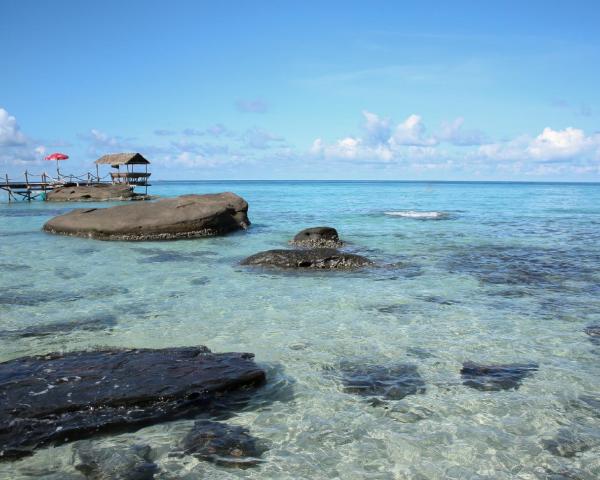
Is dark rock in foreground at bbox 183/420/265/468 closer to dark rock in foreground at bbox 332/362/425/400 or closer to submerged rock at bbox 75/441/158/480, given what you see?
submerged rock at bbox 75/441/158/480

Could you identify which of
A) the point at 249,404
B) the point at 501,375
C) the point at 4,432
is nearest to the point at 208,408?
the point at 249,404

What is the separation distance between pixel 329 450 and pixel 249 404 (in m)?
1.04

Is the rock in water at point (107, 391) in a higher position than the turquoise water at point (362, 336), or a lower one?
higher

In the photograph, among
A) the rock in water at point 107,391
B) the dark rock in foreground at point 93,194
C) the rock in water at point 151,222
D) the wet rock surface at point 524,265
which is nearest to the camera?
the rock in water at point 107,391

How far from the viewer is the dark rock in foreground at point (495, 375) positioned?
5359mm

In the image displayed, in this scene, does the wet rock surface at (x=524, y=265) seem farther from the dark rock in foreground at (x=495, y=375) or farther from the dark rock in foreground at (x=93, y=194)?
the dark rock in foreground at (x=93, y=194)

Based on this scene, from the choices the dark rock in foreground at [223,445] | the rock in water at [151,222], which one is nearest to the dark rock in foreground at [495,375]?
the dark rock in foreground at [223,445]

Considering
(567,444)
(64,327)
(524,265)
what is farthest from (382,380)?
(524,265)

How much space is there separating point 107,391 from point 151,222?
13048 millimetres

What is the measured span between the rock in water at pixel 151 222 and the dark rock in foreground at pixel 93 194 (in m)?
21.9

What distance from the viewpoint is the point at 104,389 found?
4.70 m

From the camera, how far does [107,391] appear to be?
4676 mm

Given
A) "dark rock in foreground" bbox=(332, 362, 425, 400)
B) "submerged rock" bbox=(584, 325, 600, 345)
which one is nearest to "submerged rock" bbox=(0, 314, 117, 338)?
"dark rock in foreground" bbox=(332, 362, 425, 400)

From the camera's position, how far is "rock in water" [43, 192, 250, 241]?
55.7 ft
